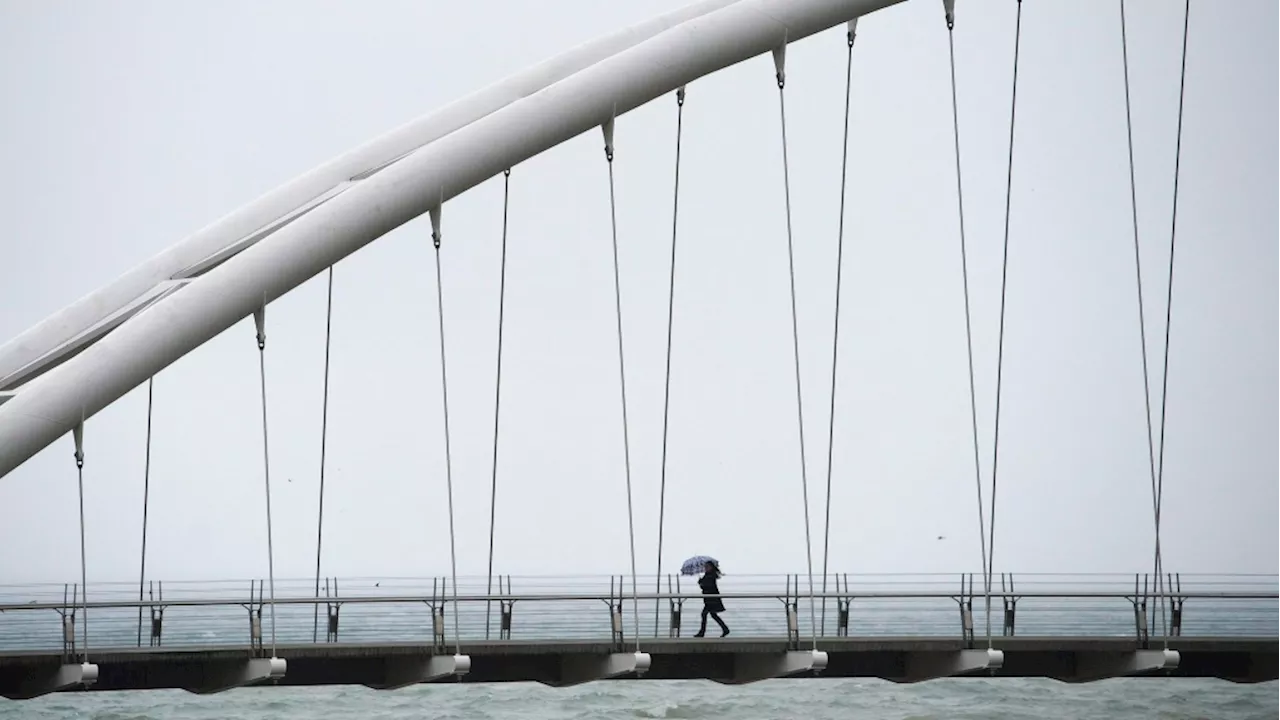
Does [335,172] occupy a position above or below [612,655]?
above

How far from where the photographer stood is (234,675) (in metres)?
23.2

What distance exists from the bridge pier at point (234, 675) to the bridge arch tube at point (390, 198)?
5.58m

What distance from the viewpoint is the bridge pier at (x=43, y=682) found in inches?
888

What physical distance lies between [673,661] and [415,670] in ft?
11.4

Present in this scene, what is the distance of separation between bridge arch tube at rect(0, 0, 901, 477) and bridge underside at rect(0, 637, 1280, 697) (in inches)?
238

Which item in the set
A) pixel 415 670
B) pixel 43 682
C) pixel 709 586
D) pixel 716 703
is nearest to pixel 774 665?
pixel 709 586

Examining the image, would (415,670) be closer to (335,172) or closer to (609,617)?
(335,172)

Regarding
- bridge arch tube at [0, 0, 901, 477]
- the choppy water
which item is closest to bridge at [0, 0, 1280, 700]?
bridge arch tube at [0, 0, 901, 477]

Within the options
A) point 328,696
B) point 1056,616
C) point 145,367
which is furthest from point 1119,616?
point 145,367

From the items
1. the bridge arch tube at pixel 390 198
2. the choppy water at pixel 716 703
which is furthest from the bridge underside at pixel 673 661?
the choppy water at pixel 716 703

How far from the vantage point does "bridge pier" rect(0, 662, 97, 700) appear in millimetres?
22562

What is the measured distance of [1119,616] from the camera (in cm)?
6050

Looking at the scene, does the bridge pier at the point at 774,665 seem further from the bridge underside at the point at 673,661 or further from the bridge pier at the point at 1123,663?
the bridge pier at the point at 1123,663

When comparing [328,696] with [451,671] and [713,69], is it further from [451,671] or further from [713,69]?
[713,69]
